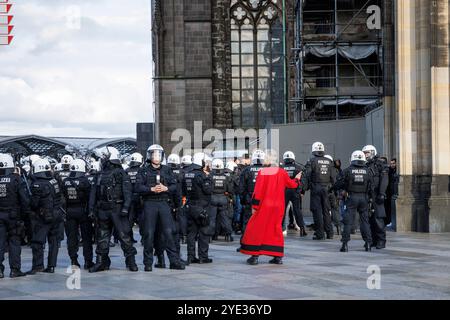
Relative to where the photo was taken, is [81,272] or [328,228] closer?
[81,272]

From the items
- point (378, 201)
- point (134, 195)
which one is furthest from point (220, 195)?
point (134, 195)

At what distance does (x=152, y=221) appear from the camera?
46.8 ft

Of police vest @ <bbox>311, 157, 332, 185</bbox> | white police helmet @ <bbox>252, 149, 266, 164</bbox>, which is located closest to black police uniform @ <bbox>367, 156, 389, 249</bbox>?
white police helmet @ <bbox>252, 149, 266, 164</bbox>

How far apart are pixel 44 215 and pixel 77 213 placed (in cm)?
77

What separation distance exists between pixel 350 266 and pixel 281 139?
1498cm

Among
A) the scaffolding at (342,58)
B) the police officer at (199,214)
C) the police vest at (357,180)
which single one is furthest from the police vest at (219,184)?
the scaffolding at (342,58)

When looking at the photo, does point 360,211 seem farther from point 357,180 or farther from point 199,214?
point 199,214

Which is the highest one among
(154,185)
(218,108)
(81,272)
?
(218,108)

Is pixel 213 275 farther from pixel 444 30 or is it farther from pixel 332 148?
pixel 332 148

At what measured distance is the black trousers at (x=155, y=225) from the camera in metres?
14.2

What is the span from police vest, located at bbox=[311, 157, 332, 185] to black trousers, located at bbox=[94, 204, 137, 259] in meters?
6.82

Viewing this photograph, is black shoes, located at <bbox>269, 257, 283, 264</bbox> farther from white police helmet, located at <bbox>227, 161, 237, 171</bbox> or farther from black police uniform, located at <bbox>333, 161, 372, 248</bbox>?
white police helmet, located at <bbox>227, 161, 237, 171</bbox>

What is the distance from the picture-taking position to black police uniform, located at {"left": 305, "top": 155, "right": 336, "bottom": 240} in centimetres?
2016
